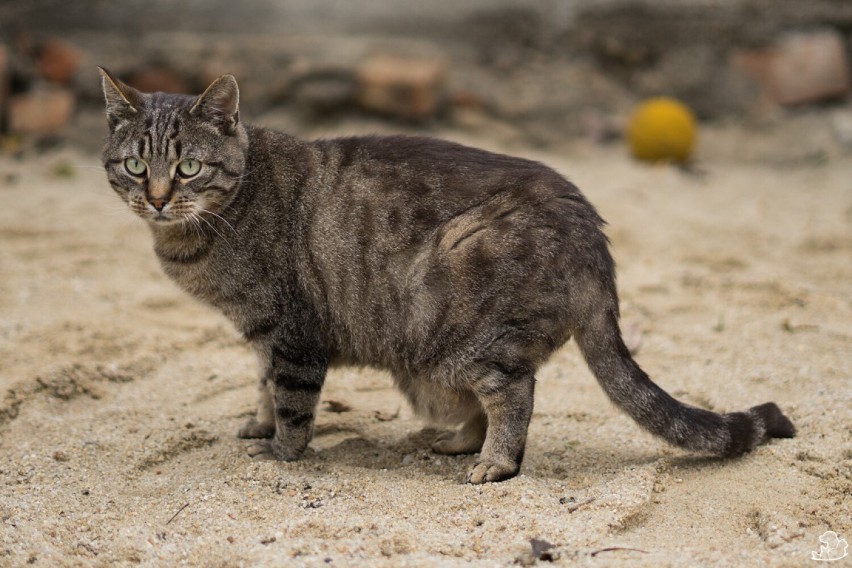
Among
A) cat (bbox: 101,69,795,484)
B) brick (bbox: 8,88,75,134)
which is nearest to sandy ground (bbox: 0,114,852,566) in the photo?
cat (bbox: 101,69,795,484)

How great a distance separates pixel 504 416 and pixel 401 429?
721mm

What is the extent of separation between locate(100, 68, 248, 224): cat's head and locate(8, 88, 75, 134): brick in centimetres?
380

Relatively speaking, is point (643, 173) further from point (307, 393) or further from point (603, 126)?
point (307, 393)

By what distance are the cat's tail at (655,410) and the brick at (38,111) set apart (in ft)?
17.0

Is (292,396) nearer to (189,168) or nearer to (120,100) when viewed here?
(189,168)

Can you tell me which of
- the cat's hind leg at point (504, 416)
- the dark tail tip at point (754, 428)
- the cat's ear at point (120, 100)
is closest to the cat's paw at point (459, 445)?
the cat's hind leg at point (504, 416)

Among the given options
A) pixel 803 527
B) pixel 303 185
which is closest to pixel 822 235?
pixel 803 527

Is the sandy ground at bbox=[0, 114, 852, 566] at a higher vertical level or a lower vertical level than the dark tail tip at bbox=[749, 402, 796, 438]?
lower

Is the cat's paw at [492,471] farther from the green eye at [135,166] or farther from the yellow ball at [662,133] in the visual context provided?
the yellow ball at [662,133]

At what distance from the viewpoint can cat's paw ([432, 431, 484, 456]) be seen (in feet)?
12.2

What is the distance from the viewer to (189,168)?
138 inches

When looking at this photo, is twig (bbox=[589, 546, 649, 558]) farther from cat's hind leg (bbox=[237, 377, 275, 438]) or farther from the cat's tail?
cat's hind leg (bbox=[237, 377, 275, 438])

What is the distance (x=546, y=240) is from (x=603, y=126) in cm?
434

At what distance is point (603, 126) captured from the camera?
7.41m
